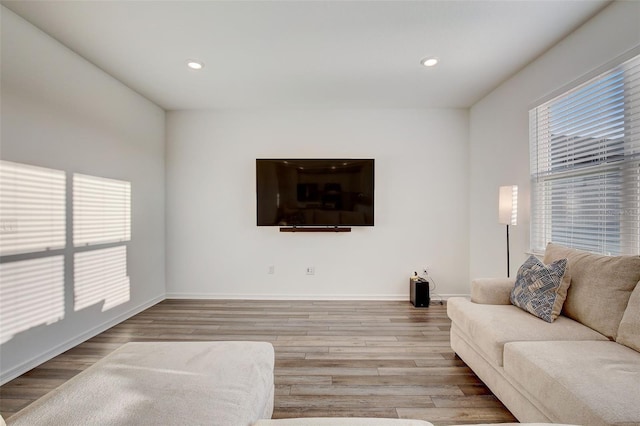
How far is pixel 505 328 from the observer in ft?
5.62

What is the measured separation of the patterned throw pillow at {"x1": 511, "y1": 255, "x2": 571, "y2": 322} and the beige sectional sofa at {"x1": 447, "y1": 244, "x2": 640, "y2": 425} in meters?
0.05

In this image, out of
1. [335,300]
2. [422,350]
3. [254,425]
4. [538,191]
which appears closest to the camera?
→ [254,425]

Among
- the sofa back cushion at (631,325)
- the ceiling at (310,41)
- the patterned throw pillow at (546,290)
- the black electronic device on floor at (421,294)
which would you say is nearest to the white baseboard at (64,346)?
the ceiling at (310,41)

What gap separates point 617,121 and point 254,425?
2916 millimetres

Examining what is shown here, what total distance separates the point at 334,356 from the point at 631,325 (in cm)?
187

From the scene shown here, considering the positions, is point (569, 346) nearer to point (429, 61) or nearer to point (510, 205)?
point (510, 205)

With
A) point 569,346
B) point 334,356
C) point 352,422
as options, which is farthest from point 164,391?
point 569,346

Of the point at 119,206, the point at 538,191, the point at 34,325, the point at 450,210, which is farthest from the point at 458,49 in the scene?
the point at 34,325

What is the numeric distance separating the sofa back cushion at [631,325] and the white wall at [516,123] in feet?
4.40

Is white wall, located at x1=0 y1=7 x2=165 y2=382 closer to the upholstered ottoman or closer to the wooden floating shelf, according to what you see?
the upholstered ottoman

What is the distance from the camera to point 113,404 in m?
1.03

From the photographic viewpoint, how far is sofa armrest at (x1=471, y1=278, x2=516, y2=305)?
7.15 feet

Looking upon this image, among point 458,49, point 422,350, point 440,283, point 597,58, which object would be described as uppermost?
point 458,49

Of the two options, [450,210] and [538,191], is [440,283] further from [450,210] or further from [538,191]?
[538,191]
